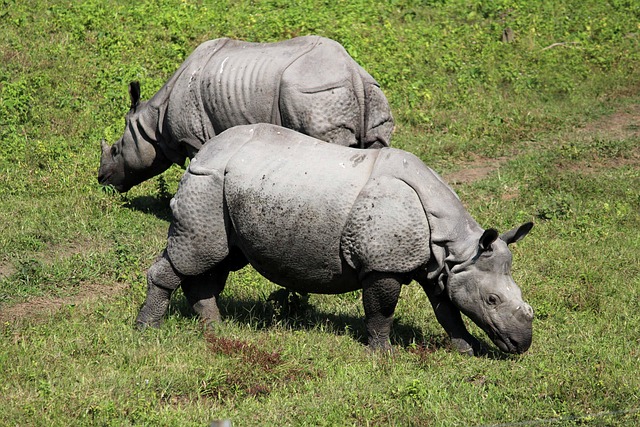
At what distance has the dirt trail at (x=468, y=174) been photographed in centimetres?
875

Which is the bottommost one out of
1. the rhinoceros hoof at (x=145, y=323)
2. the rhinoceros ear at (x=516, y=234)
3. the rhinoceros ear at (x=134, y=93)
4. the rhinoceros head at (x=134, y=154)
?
the rhinoceros head at (x=134, y=154)

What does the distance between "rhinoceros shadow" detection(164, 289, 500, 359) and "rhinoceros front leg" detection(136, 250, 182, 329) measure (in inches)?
12.6

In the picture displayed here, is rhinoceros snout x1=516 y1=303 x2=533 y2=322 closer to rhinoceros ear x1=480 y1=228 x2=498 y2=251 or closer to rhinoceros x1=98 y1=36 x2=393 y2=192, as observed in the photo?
rhinoceros ear x1=480 y1=228 x2=498 y2=251

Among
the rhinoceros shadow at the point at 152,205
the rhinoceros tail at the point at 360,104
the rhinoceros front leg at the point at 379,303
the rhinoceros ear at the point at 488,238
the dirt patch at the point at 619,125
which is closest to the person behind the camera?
the rhinoceros ear at the point at 488,238

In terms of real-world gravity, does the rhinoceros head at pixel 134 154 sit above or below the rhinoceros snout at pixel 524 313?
below

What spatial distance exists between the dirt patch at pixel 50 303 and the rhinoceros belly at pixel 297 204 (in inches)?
78.9

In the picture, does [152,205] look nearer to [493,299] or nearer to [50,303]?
[50,303]

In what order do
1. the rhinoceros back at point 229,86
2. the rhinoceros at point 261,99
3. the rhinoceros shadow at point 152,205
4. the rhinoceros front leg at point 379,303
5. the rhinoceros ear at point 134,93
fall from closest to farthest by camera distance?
1. the rhinoceros front leg at point 379,303
2. the rhinoceros at point 261,99
3. the rhinoceros back at point 229,86
4. the rhinoceros ear at point 134,93
5. the rhinoceros shadow at point 152,205

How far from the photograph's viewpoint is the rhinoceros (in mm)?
10211

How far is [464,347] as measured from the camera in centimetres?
799

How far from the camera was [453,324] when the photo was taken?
8023 millimetres

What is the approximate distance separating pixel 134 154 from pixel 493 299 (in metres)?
5.57

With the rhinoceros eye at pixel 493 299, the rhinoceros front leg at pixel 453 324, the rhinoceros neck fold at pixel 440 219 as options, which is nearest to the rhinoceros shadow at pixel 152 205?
the rhinoceros front leg at pixel 453 324

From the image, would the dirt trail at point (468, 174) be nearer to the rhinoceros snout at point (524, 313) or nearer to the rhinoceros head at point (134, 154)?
the rhinoceros head at point (134, 154)
